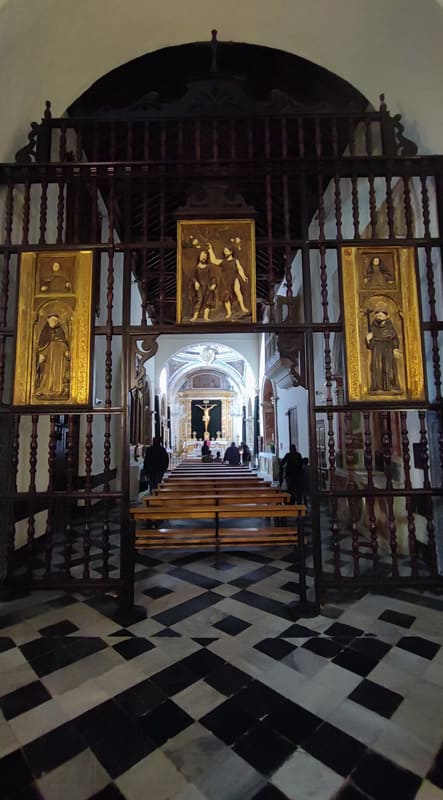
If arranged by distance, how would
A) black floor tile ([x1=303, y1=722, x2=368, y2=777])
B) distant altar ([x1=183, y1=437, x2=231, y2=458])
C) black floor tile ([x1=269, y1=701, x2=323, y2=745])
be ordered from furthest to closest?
distant altar ([x1=183, y1=437, x2=231, y2=458]) → black floor tile ([x1=269, y1=701, x2=323, y2=745]) → black floor tile ([x1=303, y1=722, x2=368, y2=777])

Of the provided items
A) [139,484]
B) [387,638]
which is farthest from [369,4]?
[139,484]

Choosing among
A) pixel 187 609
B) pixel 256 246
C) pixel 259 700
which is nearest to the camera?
pixel 259 700

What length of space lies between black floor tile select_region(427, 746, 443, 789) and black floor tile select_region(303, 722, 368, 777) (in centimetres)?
24

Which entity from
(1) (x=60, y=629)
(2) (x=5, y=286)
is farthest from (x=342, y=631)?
(2) (x=5, y=286)

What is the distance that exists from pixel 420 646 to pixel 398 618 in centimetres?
37

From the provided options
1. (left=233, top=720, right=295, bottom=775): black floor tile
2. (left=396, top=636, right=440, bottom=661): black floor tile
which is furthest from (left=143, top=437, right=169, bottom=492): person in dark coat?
(left=233, top=720, right=295, bottom=775): black floor tile

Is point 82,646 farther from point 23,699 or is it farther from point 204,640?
point 204,640

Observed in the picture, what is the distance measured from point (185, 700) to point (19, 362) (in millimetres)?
2546

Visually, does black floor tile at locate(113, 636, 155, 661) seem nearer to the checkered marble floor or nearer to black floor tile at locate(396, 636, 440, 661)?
the checkered marble floor

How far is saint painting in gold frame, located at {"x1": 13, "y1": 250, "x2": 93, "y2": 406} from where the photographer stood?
3061 mm

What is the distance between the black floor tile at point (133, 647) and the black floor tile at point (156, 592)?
669mm

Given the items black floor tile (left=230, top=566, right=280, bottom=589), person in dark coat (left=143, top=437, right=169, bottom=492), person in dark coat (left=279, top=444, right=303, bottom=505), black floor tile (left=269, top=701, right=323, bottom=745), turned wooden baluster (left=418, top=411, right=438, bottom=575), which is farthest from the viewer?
person in dark coat (left=143, top=437, right=169, bottom=492)

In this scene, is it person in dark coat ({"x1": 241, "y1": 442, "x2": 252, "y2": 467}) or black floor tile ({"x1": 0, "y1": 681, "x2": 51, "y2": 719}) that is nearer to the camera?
black floor tile ({"x1": 0, "y1": 681, "x2": 51, "y2": 719})

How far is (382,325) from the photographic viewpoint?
310 cm
